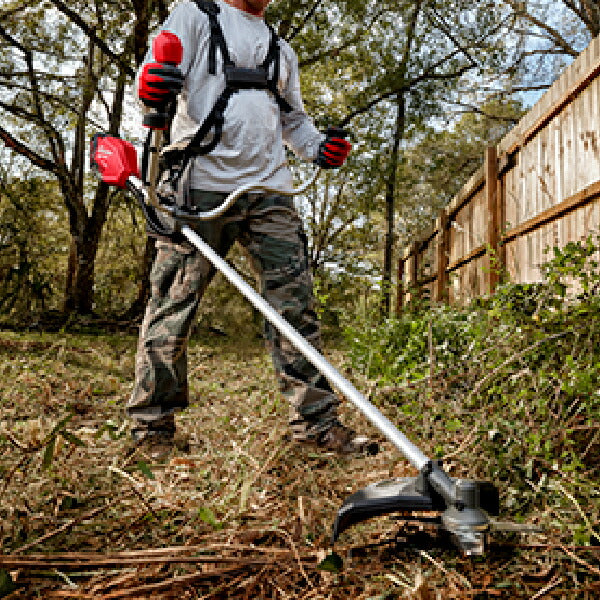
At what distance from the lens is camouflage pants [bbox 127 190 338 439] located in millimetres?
2334

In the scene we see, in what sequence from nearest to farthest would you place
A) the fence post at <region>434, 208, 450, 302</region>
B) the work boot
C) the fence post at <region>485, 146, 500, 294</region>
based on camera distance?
the work boot → the fence post at <region>485, 146, 500, 294</region> → the fence post at <region>434, 208, 450, 302</region>

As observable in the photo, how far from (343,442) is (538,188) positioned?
250 cm

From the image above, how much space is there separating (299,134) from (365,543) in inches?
73.6

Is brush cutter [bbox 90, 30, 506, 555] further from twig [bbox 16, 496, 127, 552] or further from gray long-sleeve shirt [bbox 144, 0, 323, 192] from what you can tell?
twig [bbox 16, 496, 127, 552]

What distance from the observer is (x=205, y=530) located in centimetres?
159

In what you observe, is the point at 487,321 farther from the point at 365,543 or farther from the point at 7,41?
the point at 7,41

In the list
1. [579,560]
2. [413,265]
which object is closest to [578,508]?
[579,560]

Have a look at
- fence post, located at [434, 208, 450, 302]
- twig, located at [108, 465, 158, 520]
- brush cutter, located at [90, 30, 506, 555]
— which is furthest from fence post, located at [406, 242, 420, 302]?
brush cutter, located at [90, 30, 506, 555]

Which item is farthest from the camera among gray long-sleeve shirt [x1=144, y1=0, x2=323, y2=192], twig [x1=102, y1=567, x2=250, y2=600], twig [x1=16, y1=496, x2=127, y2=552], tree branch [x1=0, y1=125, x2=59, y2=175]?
tree branch [x1=0, y1=125, x2=59, y2=175]

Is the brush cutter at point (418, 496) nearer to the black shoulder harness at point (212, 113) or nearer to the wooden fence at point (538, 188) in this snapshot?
the black shoulder harness at point (212, 113)

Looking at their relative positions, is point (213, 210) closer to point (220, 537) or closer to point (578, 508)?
point (220, 537)

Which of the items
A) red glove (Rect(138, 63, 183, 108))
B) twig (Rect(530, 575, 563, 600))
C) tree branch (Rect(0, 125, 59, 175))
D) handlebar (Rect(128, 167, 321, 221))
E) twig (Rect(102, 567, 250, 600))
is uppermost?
tree branch (Rect(0, 125, 59, 175))

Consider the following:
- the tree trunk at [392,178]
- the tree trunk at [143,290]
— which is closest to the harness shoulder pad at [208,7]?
the tree trunk at [143,290]

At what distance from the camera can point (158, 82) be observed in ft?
5.99
